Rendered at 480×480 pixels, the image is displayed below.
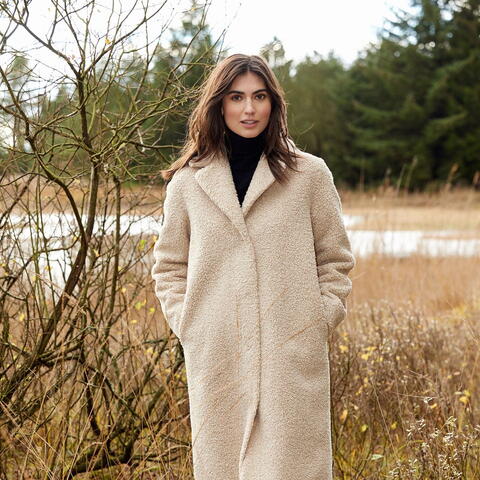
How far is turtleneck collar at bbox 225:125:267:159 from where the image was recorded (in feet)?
8.27

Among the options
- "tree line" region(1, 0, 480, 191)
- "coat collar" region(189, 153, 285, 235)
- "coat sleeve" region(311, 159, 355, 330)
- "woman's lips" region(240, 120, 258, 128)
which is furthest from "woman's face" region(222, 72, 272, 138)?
"tree line" region(1, 0, 480, 191)

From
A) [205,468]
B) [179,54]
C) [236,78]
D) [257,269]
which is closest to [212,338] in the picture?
[257,269]

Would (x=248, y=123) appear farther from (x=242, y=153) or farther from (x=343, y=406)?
(x=343, y=406)

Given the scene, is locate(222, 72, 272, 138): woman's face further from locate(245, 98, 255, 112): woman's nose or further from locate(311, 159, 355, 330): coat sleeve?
locate(311, 159, 355, 330): coat sleeve

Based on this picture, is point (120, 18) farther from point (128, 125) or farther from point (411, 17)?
point (411, 17)

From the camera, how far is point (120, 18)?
8.59 ft

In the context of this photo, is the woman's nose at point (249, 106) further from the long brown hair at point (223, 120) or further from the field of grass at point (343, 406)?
the field of grass at point (343, 406)

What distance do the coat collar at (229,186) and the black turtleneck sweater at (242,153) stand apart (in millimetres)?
51

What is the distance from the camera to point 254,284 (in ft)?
7.60

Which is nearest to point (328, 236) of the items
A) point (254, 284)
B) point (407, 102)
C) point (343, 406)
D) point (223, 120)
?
point (254, 284)

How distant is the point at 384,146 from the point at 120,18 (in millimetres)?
26908

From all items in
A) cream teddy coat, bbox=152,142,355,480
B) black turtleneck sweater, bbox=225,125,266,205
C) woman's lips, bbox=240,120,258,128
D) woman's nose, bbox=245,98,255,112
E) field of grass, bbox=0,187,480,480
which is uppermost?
woman's nose, bbox=245,98,255,112

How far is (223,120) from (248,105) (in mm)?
139

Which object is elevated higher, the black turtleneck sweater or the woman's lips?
the woman's lips
